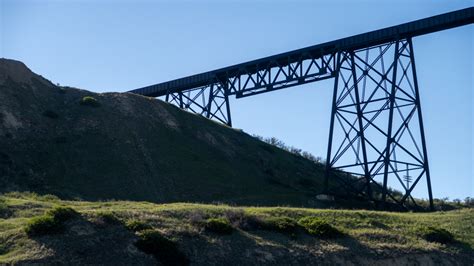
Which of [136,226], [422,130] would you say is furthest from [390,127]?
[136,226]

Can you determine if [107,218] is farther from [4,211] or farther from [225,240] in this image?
[4,211]

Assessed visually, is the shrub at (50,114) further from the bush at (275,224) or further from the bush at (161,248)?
the bush at (161,248)

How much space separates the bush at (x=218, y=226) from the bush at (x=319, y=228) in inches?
156

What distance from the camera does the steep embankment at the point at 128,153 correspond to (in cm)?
4841

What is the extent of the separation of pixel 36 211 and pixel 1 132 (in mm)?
22258

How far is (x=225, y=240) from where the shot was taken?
29250mm

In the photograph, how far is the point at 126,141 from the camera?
2213 inches

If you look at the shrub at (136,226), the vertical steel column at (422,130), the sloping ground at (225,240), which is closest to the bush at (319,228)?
the sloping ground at (225,240)

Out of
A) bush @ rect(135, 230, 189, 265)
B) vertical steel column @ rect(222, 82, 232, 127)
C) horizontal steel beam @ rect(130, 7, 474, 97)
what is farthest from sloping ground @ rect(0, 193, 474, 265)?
vertical steel column @ rect(222, 82, 232, 127)

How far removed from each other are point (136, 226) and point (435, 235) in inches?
582

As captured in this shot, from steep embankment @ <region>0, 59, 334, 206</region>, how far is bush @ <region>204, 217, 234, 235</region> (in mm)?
16425

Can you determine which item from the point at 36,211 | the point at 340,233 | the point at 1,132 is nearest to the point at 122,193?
the point at 1,132

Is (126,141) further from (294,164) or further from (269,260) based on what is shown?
(269,260)

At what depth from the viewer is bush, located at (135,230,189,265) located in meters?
26.6
